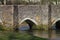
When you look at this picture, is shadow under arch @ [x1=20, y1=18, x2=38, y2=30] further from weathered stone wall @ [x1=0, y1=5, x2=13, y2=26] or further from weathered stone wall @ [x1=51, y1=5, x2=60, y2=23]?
weathered stone wall @ [x1=51, y1=5, x2=60, y2=23]

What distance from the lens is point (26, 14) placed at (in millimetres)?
41594

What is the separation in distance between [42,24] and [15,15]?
3.42m

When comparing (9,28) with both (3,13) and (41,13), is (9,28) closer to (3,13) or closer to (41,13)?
(3,13)

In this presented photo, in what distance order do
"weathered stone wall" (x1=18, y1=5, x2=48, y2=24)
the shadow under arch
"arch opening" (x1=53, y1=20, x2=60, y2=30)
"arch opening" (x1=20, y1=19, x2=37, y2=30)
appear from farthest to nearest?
"arch opening" (x1=53, y1=20, x2=60, y2=30)
"arch opening" (x1=20, y1=19, x2=37, y2=30)
the shadow under arch
"weathered stone wall" (x1=18, y1=5, x2=48, y2=24)

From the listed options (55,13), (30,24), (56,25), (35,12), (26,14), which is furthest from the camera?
(56,25)

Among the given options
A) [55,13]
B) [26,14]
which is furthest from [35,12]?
[55,13]

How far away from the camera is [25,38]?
27453mm

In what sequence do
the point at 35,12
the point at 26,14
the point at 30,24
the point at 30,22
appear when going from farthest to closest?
the point at 30,24 → the point at 30,22 → the point at 35,12 → the point at 26,14

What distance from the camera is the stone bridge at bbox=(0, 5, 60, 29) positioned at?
40500 mm

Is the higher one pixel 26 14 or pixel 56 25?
pixel 26 14

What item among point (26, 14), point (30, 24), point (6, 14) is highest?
point (6, 14)

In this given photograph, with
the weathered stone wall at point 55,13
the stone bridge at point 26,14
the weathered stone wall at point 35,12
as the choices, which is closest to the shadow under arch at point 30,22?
the stone bridge at point 26,14

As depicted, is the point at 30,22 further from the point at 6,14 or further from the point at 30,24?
the point at 6,14

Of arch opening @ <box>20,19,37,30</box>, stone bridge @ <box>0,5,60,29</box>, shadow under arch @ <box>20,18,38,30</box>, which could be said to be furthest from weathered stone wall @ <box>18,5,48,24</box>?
arch opening @ <box>20,19,37,30</box>
